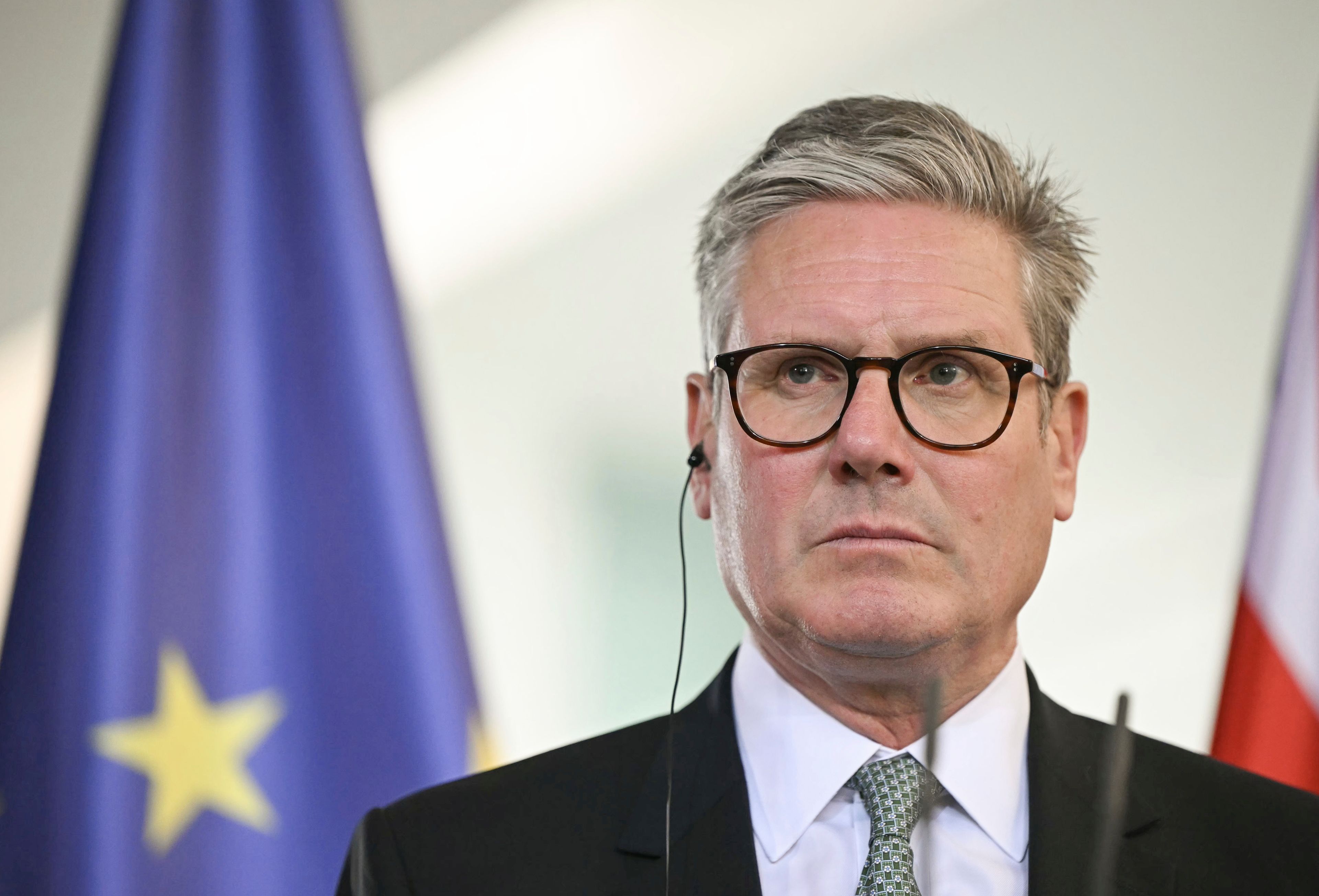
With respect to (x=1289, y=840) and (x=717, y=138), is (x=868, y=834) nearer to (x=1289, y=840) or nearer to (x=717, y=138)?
(x=1289, y=840)

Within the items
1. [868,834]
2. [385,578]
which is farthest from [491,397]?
[868,834]

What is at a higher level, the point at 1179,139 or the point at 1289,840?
the point at 1179,139

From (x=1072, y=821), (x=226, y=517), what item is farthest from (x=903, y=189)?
(x=226, y=517)

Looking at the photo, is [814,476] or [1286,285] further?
[1286,285]

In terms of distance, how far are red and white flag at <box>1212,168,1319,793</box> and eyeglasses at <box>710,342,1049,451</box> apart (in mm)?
758

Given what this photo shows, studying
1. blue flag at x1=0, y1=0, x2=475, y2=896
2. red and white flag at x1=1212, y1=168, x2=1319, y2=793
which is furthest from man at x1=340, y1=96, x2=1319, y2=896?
red and white flag at x1=1212, y1=168, x2=1319, y2=793

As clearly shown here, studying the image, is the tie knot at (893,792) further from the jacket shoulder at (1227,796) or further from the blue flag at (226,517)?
the blue flag at (226,517)

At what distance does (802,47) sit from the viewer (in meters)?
2.23

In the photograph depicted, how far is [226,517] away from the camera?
1.84 metres

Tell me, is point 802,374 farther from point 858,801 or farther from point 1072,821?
point 1072,821

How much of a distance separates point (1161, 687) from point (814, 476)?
118 cm

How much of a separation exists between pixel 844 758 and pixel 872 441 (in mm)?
409

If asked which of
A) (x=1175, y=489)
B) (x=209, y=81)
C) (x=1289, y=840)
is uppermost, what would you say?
(x=209, y=81)

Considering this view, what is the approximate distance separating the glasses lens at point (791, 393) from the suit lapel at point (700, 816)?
1.31ft
